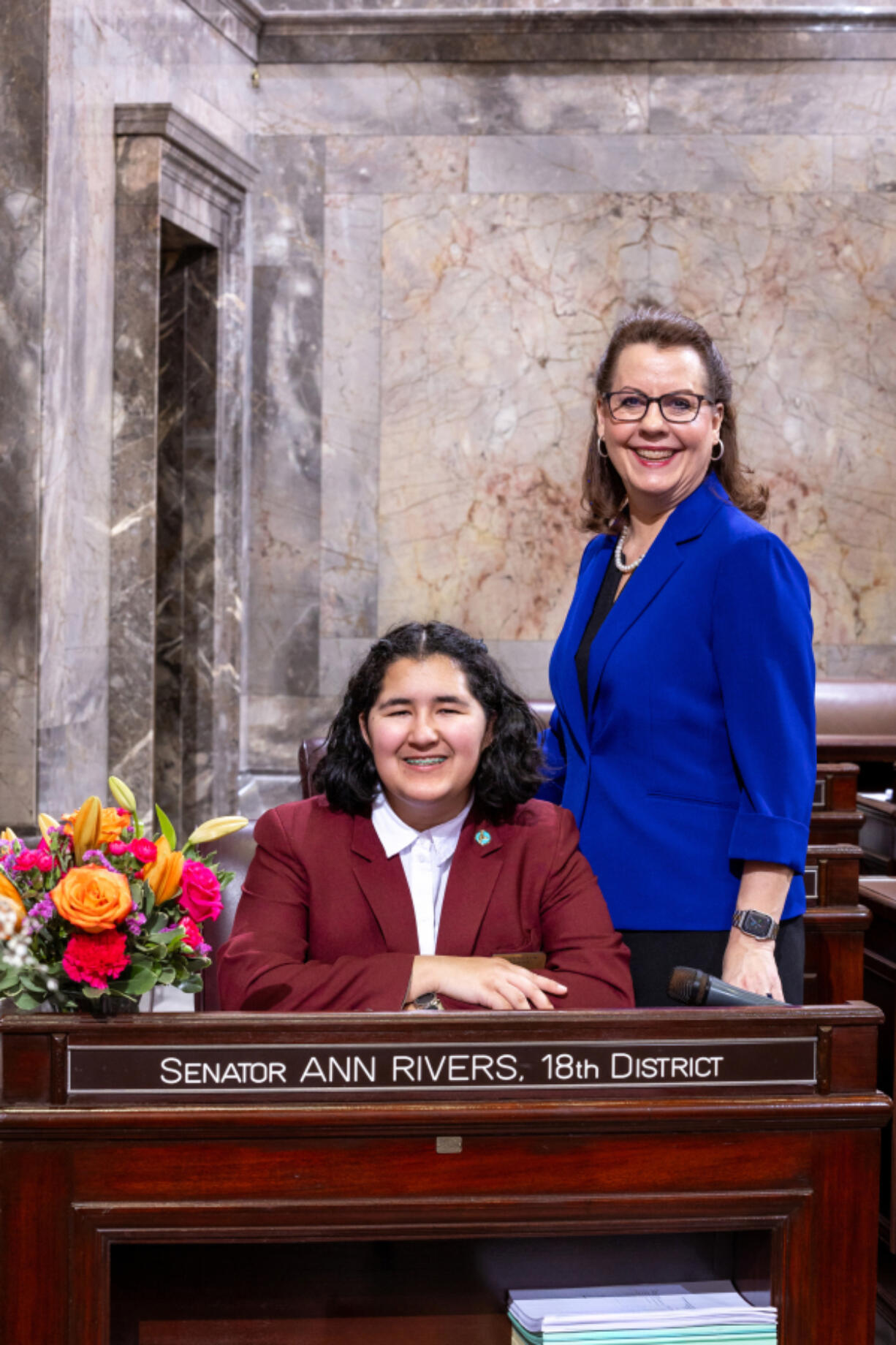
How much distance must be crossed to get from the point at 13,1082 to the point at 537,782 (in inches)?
37.1

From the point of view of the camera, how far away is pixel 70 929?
5.13ft

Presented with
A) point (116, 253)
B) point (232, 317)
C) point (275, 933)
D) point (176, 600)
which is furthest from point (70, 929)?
point (232, 317)

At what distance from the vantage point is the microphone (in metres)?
1.61

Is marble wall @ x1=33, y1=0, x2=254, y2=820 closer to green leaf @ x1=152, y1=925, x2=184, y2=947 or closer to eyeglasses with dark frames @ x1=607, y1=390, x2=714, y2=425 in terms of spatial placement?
eyeglasses with dark frames @ x1=607, y1=390, x2=714, y2=425

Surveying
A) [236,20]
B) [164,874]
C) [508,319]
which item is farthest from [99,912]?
[236,20]

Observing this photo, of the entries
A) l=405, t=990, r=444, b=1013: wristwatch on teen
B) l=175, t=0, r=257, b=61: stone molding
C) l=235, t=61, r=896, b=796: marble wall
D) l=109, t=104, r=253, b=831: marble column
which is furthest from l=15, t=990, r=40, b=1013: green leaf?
l=175, t=0, r=257, b=61: stone molding

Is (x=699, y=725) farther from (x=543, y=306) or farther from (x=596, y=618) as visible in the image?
(x=543, y=306)

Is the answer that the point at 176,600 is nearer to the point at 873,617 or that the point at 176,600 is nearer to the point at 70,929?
the point at 873,617

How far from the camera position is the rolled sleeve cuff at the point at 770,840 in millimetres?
1943

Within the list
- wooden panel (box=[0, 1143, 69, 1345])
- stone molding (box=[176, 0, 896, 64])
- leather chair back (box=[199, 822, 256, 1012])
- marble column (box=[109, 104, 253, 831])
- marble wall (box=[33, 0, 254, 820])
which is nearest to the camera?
wooden panel (box=[0, 1143, 69, 1345])

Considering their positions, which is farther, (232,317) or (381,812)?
(232,317)

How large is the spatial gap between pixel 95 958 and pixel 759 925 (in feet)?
3.13

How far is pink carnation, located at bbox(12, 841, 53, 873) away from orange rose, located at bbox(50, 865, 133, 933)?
68mm

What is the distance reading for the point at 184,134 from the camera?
5559mm
